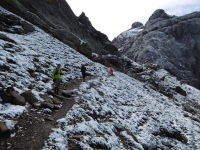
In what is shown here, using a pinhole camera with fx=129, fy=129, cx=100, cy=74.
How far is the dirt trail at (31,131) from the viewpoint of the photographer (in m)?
4.24

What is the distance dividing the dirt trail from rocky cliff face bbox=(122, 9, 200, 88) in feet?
175

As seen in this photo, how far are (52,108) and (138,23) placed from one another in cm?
14467

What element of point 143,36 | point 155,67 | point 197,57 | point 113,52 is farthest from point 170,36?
point 113,52

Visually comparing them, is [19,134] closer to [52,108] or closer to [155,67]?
[52,108]

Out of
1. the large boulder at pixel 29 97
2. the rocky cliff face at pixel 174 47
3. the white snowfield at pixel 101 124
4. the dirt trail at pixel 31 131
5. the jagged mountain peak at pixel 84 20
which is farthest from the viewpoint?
the rocky cliff face at pixel 174 47

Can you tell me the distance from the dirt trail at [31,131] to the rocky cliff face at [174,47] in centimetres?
5342

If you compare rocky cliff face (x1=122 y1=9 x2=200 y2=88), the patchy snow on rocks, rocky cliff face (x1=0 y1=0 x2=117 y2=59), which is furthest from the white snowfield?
rocky cliff face (x1=122 y1=9 x2=200 y2=88)

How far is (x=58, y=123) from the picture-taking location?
5797 millimetres

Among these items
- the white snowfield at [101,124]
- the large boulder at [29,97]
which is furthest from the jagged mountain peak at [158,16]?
the large boulder at [29,97]

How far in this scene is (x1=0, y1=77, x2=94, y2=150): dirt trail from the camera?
4.24m

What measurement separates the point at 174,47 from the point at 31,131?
71.8m

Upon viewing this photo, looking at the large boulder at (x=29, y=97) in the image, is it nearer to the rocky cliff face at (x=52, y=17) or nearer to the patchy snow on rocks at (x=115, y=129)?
the patchy snow on rocks at (x=115, y=129)

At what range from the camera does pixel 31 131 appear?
5055 mm

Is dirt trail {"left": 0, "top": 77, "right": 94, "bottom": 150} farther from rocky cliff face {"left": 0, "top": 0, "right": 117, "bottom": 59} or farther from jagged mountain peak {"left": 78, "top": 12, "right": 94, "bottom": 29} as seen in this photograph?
jagged mountain peak {"left": 78, "top": 12, "right": 94, "bottom": 29}
